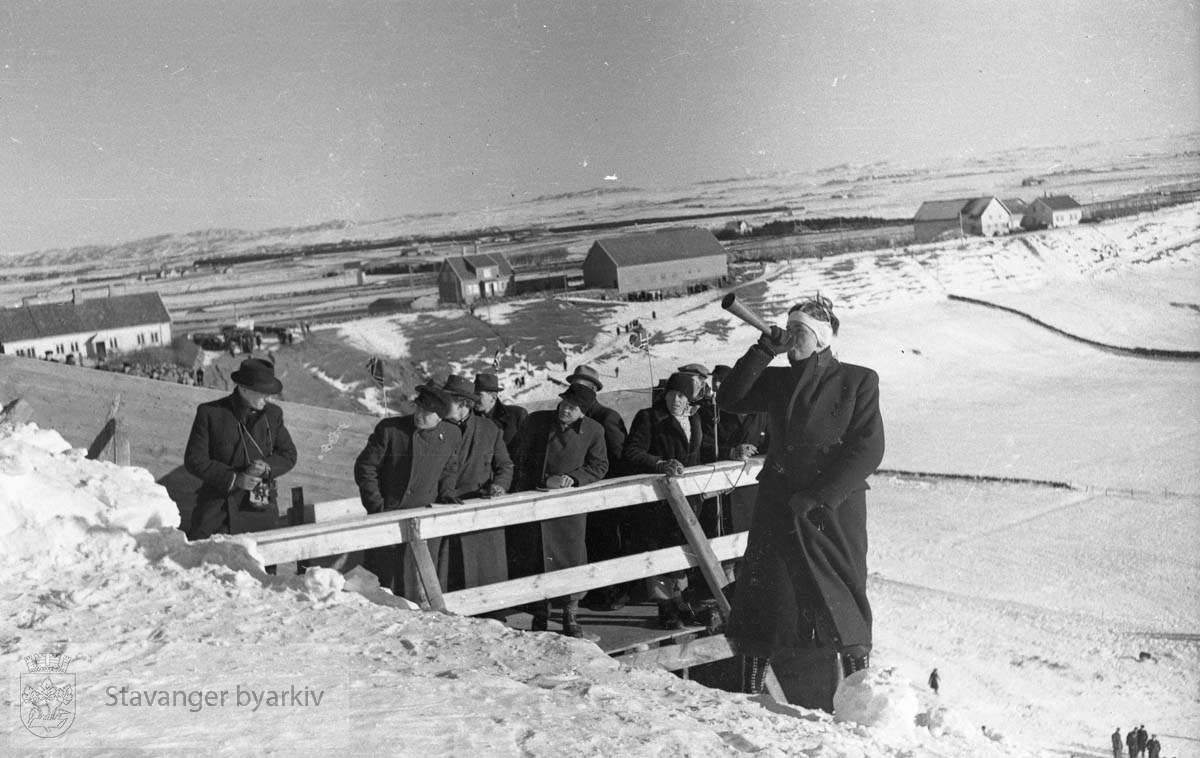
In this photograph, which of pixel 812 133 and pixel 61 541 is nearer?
pixel 61 541

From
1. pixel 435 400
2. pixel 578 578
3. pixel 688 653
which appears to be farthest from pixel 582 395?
pixel 688 653

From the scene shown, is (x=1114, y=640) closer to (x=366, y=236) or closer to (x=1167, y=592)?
(x=1167, y=592)

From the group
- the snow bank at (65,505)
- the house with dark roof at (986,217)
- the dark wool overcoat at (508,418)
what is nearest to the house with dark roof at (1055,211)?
the house with dark roof at (986,217)

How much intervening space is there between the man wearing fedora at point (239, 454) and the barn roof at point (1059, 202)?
15951 mm

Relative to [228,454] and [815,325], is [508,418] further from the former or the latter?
[815,325]

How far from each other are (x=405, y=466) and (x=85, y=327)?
8.90 m

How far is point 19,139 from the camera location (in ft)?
38.7

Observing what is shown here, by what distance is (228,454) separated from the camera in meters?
4.93

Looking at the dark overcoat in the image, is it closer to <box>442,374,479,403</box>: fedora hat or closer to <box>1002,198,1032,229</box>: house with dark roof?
<box>442,374,479,403</box>: fedora hat

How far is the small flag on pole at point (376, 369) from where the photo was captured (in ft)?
46.9

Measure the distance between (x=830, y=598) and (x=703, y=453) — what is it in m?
2.11

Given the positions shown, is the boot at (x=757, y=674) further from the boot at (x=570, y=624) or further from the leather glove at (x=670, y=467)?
the leather glove at (x=670, y=467)

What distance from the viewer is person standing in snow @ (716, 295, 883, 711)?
12.6 feet

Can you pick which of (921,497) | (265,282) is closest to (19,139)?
(265,282)
